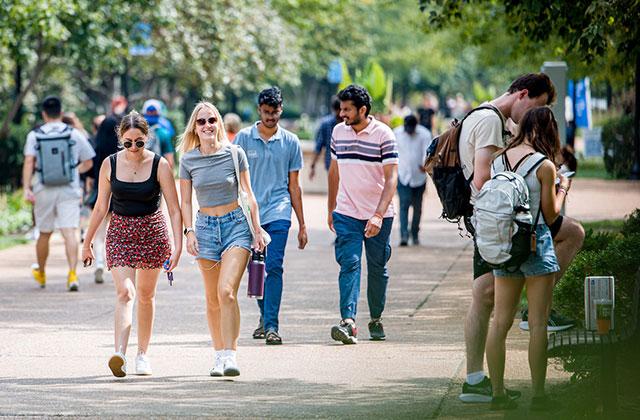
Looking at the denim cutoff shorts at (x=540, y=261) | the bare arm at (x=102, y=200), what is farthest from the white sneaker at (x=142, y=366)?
the denim cutoff shorts at (x=540, y=261)

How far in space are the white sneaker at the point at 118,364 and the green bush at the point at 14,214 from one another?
36.9 ft

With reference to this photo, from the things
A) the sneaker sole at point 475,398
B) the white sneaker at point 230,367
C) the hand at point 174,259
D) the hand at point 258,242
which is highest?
the hand at point 258,242

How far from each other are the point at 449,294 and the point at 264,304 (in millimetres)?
3086

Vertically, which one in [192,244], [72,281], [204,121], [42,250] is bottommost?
[72,281]

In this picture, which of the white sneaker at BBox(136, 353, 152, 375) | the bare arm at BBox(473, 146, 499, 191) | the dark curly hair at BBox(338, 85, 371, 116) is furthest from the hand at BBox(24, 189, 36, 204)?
the bare arm at BBox(473, 146, 499, 191)

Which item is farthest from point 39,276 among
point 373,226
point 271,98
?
point 373,226

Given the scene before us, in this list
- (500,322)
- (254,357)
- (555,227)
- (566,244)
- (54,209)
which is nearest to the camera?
(500,322)

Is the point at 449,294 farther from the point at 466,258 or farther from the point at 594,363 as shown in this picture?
the point at 594,363

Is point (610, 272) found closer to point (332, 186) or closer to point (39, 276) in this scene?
point (332, 186)

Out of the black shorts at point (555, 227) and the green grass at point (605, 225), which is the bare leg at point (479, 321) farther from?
the green grass at point (605, 225)

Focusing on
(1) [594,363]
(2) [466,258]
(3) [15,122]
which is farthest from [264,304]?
(3) [15,122]

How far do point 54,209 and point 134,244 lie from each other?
498cm

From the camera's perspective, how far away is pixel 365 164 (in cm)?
993

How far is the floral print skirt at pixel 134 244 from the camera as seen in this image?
8578 millimetres
